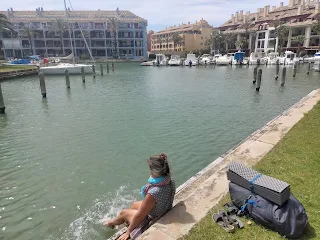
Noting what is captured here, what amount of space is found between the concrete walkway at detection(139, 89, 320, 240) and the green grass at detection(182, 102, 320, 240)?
19cm

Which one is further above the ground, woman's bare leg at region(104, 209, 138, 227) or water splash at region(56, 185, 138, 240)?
woman's bare leg at region(104, 209, 138, 227)

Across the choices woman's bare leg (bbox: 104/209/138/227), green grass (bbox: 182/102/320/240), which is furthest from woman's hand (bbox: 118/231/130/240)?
green grass (bbox: 182/102/320/240)

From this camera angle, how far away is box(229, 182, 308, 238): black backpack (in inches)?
147

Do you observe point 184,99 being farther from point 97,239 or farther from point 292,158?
point 97,239

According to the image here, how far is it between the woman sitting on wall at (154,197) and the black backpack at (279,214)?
4.30 feet

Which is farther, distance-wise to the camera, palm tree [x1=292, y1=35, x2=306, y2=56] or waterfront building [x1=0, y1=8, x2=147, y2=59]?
waterfront building [x1=0, y1=8, x2=147, y2=59]

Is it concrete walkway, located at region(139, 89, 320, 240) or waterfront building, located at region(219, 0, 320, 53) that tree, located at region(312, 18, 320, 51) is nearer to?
waterfront building, located at region(219, 0, 320, 53)

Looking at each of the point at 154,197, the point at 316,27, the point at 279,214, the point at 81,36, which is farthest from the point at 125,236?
the point at 81,36

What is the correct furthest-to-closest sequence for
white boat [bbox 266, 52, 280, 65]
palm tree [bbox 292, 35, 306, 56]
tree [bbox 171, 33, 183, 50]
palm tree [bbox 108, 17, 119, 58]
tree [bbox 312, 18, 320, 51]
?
tree [bbox 171, 33, 183, 50], palm tree [bbox 108, 17, 119, 58], palm tree [bbox 292, 35, 306, 56], tree [bbox 312, 18, 320, 51], white boat [bbox 266, 52, 280, 65]

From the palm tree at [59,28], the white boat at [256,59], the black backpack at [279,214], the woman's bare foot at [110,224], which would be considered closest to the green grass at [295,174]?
the black backpack at [279,214]

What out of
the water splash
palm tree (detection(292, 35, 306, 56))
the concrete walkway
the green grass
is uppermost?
palm tree (detection(292, 35, 306, 56))

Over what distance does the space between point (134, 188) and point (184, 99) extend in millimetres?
13503

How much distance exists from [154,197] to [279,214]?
192 cm

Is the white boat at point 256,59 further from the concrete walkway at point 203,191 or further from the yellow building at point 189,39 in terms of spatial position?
the concrete walkway at point 203,191
